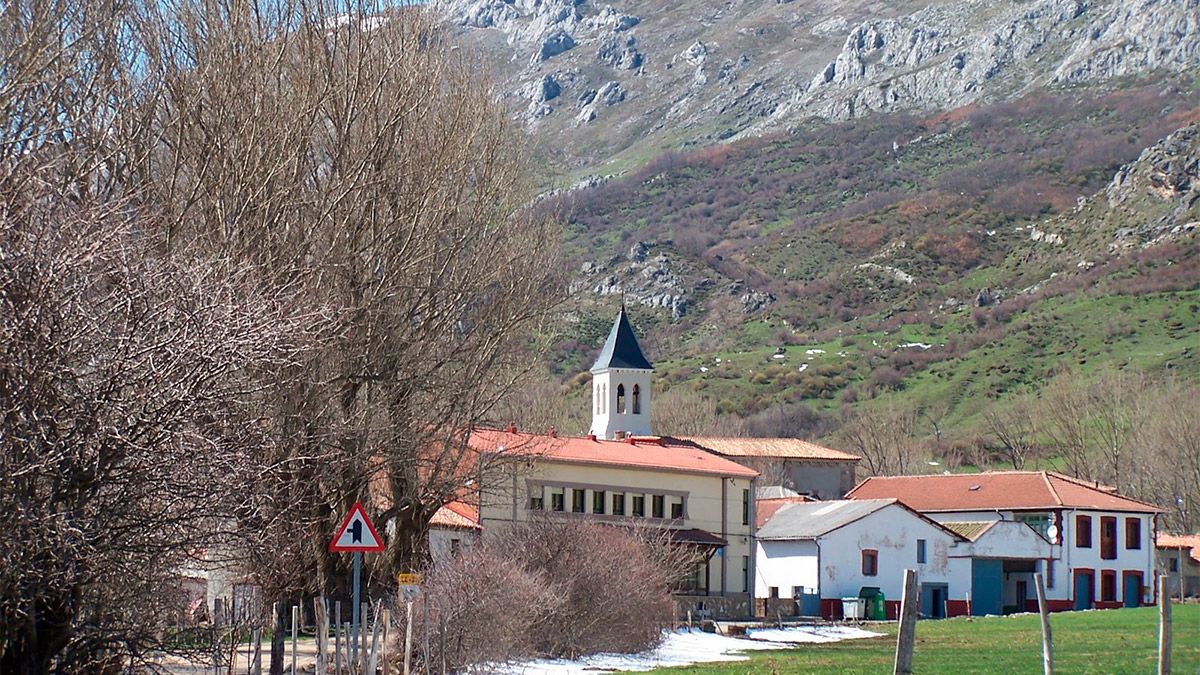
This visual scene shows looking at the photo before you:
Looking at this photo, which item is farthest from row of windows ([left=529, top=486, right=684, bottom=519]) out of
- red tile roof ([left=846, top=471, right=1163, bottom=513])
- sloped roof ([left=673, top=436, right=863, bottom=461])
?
sloped roof ([left=673, top=436, right=863, bottom=461])

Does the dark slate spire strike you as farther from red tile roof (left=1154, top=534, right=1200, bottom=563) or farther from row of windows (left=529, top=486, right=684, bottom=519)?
red tile roof (left=1154, top=534, right=1200, bottom=563)

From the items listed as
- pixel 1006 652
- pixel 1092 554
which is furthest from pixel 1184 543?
pixel 1006 652

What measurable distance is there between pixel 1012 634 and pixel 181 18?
27127 mm

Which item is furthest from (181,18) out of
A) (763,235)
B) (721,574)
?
(763,235)

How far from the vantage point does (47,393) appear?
1209 centimetres

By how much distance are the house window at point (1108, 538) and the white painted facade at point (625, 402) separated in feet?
87.5

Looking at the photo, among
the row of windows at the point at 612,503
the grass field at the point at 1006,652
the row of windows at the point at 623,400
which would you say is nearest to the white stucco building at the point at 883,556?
the row of windows at the point at 612,503

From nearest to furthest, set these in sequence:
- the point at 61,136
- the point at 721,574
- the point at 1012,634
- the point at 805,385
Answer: the point at 61,136, the point at 1012,634, the point at 721,574, the point at 805,385

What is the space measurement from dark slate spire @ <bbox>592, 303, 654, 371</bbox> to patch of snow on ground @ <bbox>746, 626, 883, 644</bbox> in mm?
35683

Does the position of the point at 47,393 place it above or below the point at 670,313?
below

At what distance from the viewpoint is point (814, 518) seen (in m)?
63.8

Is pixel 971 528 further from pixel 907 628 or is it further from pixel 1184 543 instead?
pixel 907 628

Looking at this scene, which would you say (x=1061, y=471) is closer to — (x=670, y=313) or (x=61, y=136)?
(x=670, y=313)

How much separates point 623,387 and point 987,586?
27735 mm
